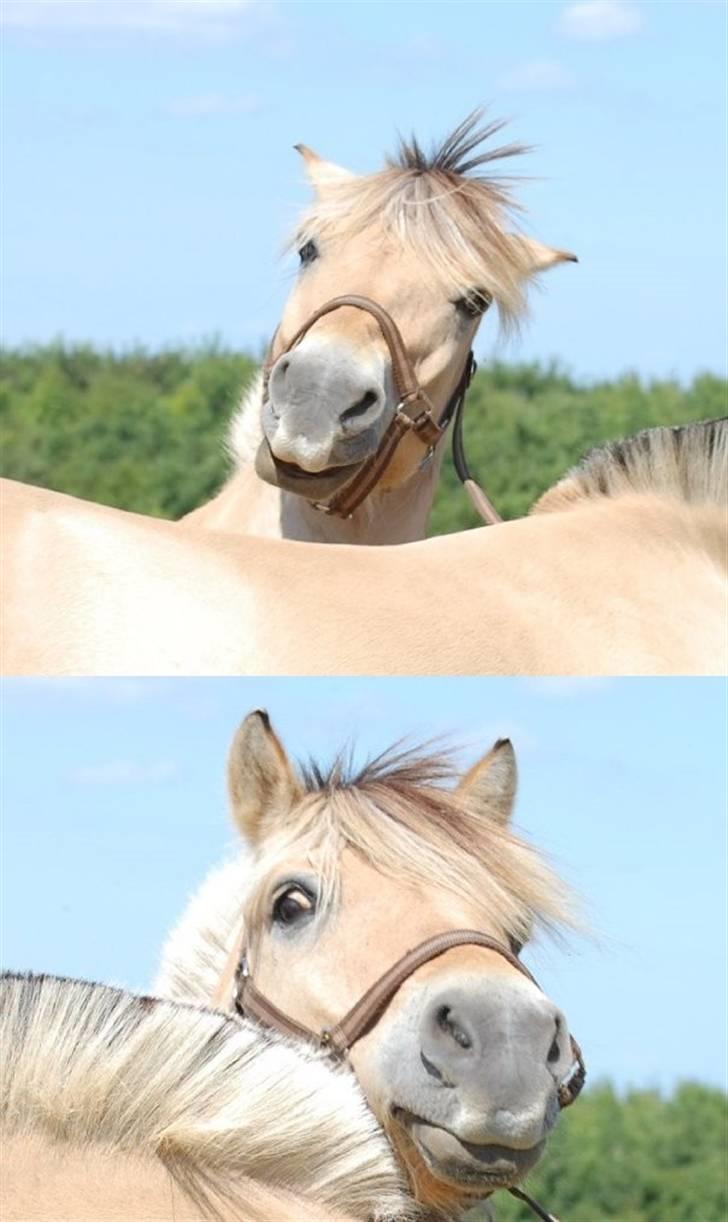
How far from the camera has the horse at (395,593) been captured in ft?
12.8

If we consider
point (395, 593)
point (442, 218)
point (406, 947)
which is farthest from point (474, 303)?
point (406, 947)

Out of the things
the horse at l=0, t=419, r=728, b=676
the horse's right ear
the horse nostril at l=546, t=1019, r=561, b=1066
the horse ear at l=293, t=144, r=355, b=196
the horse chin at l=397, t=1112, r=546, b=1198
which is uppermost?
→ the horse ear at l=293, t=144, r=355, b=196

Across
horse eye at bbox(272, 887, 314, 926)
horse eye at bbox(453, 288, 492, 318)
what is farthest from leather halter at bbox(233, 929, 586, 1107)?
horse eye at bbox(453, 288, 492, 318)

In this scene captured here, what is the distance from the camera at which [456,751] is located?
3.82 metres

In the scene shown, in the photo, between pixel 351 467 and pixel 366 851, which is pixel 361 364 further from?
pixel 366 851

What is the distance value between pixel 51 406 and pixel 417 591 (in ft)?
37.8

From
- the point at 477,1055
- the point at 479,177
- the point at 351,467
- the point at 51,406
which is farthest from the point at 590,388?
the point at 477,1055

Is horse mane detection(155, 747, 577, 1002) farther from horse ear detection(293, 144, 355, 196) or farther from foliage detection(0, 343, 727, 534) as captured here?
foliage detection(0, 343, 727, 534)

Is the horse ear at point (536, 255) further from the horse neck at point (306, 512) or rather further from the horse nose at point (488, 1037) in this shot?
the horse nose at point (488, 1037)

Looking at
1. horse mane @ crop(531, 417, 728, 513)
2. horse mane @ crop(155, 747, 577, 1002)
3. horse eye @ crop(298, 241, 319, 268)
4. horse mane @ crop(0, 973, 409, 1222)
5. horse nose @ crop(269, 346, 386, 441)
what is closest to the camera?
horse mane @ crop(0, 973, 409, 1222)

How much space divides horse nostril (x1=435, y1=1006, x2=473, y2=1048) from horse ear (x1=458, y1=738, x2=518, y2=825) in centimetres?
84

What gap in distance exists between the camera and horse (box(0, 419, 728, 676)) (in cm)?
391

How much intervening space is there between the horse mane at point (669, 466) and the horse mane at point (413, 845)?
1145 mm

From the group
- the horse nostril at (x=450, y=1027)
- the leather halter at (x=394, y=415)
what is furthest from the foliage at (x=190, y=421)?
the horse nostril at (x=450, y=1027)
